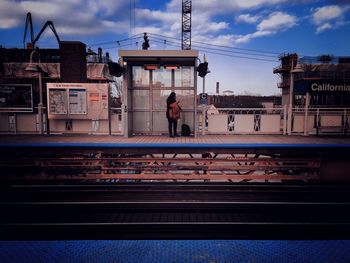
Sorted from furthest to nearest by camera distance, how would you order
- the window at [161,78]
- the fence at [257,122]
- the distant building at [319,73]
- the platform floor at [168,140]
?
the distant building at [319,73], the fence at [257,122], the window at [161,78], the platform floor at [168,140]

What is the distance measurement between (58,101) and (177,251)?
11641mm

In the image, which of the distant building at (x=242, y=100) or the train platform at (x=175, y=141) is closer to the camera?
the train platform at (x=175, y=141)

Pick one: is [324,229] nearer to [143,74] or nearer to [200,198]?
[200,198]

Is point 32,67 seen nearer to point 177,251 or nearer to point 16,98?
point 16,98

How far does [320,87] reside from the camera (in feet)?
44.5

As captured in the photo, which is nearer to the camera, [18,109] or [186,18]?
[18,109]

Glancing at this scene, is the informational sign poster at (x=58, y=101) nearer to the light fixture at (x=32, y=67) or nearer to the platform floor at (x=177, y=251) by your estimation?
the light fixture at (x=32, y=67)

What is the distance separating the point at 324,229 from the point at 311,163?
3.10m

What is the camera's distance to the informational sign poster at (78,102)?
1234cm

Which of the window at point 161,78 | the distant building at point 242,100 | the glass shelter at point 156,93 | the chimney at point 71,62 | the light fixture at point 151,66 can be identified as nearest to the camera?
the light fixture at point 151,66

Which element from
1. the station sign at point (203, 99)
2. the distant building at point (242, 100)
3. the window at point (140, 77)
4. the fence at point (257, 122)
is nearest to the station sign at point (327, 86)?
the fence at point (257, 122)

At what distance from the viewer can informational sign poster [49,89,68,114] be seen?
1228 cm

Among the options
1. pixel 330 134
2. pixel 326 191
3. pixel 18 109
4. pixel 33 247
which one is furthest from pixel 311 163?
pixel 18 109

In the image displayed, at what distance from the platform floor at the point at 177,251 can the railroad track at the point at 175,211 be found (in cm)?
193
